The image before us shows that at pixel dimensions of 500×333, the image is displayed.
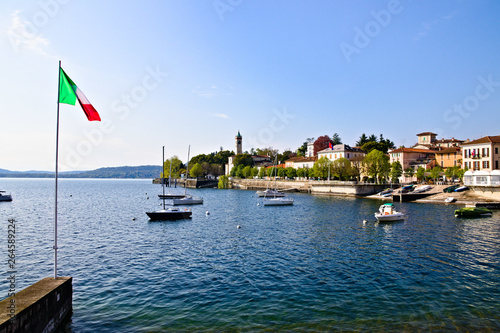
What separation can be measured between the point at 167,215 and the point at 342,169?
7801 centimetres

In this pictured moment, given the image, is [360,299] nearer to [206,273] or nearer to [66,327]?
[206,273]

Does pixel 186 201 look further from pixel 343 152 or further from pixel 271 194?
pixel 343 152

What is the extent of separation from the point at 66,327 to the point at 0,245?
20053mm

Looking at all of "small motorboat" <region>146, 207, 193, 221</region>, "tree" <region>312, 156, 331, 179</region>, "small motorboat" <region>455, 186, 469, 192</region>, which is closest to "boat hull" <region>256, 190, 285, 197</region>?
"tree" <region>312, 156, 331, 179</region>

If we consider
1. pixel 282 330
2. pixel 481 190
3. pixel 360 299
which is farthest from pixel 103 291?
pixel 481 190

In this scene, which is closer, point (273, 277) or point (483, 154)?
point (273, 277)

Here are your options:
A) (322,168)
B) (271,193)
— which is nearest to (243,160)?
(322,168)

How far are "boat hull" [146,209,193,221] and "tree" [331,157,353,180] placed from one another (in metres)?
74.4

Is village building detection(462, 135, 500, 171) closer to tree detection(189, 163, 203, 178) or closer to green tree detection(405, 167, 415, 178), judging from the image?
green tree detection(405, 167, 415, 178)

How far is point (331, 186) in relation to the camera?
98.6 metres

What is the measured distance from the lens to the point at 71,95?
12969 millimetres

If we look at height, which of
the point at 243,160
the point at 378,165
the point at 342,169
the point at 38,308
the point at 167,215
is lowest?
the point at 167,215

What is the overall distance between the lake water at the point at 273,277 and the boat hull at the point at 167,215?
8.47m

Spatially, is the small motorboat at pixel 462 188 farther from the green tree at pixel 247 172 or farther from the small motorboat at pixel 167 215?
the green tree at pixel 247 172
